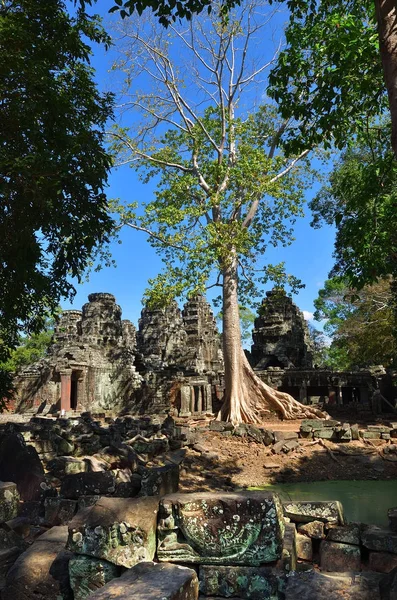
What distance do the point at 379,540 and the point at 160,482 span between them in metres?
2.07

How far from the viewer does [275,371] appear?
23.5 meters

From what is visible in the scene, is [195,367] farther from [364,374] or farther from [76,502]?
[76,502]

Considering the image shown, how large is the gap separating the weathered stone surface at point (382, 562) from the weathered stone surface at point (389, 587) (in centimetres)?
112

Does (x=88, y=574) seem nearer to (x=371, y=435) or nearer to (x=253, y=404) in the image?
(x=371, y=435)

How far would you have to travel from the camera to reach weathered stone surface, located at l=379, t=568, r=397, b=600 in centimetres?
239

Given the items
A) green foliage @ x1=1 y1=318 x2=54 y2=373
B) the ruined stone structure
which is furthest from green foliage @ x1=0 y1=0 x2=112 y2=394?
green foliage @ x1=1 y1=318 x2=54 y2=373

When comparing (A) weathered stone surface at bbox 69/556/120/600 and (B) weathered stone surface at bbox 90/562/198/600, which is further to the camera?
(A) weathered stone surface at bbox 69/556/120/600

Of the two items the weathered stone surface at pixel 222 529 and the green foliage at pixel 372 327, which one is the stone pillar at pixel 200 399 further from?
the weathered stone surface at pixel 222 529

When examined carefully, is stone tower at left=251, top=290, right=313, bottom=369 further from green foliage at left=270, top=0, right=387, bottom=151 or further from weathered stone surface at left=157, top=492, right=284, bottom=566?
weathered stone surface at left=157, top=492, right=284, bottom=566

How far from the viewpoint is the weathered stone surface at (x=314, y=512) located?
395 centimetres

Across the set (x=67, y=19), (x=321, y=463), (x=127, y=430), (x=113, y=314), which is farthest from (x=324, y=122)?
(x=113, y=314)

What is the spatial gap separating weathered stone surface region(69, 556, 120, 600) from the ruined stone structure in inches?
700

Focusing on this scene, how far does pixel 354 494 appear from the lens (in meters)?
9.62

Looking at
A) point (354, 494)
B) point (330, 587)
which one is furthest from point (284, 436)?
point (330, 587)
